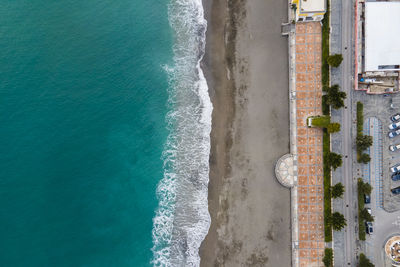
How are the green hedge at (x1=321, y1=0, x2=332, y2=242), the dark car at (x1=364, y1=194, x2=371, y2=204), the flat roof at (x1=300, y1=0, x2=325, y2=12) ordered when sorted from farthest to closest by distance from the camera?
the green hedge at (x1=321, y1=0, x2=332, y2=242) < the dark car at (x1=364, y1=194, x2=371, y2=204) < the flat roof at (x1=300, y1=0, x2=325, y2=12)

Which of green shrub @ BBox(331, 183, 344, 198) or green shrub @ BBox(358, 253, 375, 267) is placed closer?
green shrub @ BBox(331, 183, 344, 198)

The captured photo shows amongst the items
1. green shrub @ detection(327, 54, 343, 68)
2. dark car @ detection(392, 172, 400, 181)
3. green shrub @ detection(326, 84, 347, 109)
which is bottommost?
dark car @ detection(392, 172, 400, 181)

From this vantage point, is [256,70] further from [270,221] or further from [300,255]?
[300,255]

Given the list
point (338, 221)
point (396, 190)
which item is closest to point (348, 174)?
point (338, 221)

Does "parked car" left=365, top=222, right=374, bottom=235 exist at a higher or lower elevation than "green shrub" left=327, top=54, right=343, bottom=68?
lower

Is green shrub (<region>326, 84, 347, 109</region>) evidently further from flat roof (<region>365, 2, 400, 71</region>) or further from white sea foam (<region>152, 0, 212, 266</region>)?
white sea foam (<region>152, 0, 212, 266</region>)

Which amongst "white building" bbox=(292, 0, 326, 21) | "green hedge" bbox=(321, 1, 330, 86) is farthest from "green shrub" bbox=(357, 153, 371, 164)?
"white building" bbox=(292, 0, 326, 21)

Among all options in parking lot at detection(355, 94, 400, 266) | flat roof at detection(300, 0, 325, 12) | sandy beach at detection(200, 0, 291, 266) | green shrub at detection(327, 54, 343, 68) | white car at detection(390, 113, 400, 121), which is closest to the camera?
flat roof at detection(300, 0, 325, 12)

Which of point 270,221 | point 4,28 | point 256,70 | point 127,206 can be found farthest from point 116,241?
point 4,28
